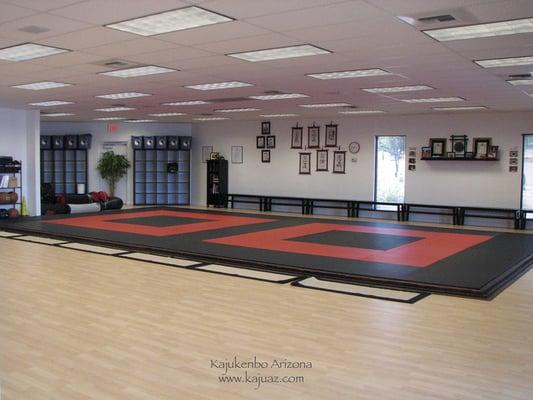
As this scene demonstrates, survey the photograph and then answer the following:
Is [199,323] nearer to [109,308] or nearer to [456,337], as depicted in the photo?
[109,308]

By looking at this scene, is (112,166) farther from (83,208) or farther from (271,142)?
(271,142)

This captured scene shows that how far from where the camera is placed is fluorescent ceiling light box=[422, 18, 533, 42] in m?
4.81

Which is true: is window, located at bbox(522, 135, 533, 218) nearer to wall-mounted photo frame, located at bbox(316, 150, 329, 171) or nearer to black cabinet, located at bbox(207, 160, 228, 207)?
wall-mounted photo frame, located at bbox(316, 150, 329, 171)

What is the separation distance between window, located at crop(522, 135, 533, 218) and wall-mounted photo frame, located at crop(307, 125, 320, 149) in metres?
5.20

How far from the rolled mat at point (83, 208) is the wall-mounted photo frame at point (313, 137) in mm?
6052

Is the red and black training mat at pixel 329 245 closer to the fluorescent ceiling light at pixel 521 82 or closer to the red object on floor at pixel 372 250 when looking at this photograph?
the red object on floor at pixel 372 250

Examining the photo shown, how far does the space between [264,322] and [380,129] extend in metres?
10.0

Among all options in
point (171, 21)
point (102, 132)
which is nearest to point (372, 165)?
point (102, 132)

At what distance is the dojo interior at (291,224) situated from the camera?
3.72m

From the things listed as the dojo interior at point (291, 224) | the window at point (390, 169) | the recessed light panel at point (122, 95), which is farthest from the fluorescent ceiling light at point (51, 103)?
the window at point (390, 169)

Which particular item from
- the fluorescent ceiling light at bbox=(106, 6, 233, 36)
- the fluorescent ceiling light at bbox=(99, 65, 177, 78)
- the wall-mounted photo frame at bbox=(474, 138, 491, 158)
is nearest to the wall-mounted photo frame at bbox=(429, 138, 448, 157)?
the wall-mounted photo frame at bbox=(474, 138, 491, 158)

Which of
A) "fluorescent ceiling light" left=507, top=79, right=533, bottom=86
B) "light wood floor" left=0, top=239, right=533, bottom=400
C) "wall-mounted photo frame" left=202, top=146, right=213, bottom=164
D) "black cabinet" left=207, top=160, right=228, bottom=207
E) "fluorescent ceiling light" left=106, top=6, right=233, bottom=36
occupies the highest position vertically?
"fluorescent ceiling light" left=507, top=79, right=533, bottom=86

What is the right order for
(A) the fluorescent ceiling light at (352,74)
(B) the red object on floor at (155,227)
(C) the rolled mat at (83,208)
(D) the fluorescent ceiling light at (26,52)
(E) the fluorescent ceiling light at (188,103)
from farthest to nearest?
(C) the rolled mat at (83,208)
(E) the fluorescent ceiling light at (188,103)
(B) the red object on floor at (155,227)
(A) the fluorescent ceiling light at (352,74)
(D) the fluorescent ceiling light at (26,52)

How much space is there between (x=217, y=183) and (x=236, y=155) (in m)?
1.04
